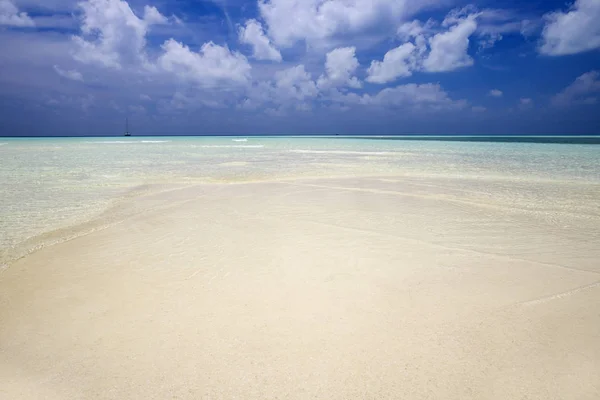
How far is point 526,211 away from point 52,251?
24.0 ft

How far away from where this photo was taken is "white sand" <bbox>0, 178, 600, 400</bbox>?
6.18 feet

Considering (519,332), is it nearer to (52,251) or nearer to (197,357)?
(197,357)

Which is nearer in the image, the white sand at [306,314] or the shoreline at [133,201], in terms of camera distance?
the white sand at [306,314]

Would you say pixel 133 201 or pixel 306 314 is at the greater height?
pixel 133 201

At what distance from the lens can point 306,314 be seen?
256 centimetres

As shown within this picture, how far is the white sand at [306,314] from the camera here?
6.18 feet

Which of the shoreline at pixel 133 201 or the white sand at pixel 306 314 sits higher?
the shoreline at pixel 133 201

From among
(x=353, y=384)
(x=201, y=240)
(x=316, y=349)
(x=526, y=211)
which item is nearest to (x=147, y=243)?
(x=201, y=240)

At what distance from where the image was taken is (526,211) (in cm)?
605

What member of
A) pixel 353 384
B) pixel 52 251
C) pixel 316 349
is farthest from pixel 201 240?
pixel 353 384

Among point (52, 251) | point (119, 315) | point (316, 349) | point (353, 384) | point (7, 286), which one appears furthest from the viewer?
point (52, 251)

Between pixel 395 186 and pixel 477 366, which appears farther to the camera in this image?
pixel 395 186

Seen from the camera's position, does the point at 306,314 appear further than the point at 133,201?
No

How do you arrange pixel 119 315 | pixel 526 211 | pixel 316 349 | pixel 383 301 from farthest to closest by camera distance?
1. pixel 526 211
2. pixel 383 301
3. pixel 119 315
4. pixel 316 349
